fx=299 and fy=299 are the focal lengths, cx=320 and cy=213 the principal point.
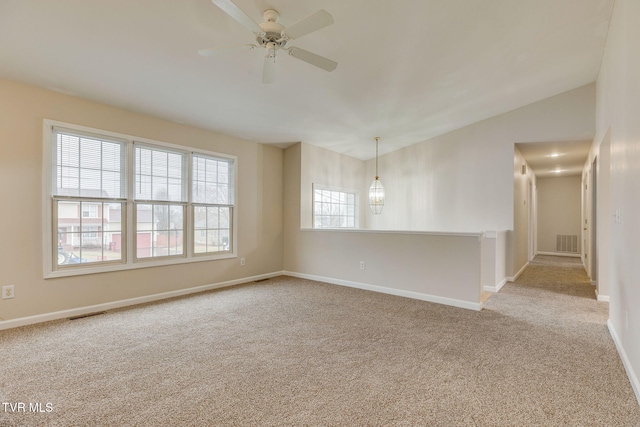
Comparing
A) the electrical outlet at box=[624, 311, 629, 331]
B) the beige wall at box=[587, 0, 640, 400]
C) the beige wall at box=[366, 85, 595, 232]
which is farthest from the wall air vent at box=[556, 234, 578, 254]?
the electrical outlet at box=[624, 311, 629, 331]

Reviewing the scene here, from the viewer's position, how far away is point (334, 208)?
6.69m

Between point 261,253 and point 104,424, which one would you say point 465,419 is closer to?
point 104,424

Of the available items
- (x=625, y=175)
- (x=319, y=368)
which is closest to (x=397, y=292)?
(x=319, y=368)

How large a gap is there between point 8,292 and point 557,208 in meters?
12.4

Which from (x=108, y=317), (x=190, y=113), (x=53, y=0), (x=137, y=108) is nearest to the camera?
(x=53, y=0)

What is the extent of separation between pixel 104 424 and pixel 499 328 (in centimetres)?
342

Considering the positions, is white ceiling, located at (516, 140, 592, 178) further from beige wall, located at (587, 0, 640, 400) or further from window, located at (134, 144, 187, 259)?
window, located at (134, 144, 187, 259)

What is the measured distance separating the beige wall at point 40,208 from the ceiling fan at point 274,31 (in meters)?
2.19

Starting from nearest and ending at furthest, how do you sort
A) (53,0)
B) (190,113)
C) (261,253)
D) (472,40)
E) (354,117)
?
(53,0) < (472,40) < (190,113) < (354,117) < (261,253)

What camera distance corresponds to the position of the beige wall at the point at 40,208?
307cm

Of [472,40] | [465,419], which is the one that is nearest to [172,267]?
[465,419]

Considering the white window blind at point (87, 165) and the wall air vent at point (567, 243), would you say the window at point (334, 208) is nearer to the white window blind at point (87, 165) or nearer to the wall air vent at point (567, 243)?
the white window blind at point (87, 165)

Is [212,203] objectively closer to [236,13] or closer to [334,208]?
[334,208]

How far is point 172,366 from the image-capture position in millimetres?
2328
